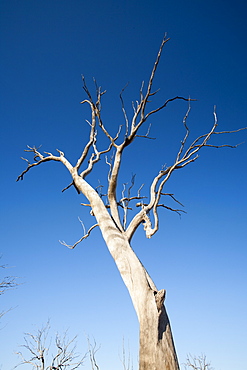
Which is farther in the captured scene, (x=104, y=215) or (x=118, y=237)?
(x=104, y=215)

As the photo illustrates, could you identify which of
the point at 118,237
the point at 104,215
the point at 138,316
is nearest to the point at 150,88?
the point at 104,215

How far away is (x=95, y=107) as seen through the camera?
539 centimetres

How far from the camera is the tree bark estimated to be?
260 centimetres

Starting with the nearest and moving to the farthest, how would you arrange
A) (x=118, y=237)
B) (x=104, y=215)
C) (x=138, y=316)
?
(x=138, y=316) → (x=118, y=237) → (x=104, y=215)

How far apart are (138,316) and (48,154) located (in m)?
3.99

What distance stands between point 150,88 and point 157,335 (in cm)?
345

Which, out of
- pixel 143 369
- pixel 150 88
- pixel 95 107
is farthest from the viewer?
pixel 95 107

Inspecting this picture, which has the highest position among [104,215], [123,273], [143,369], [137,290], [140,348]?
[104,215]

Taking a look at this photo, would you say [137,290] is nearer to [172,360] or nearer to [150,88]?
[172,360]

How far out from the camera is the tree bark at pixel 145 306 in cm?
260

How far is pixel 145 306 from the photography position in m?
2.89

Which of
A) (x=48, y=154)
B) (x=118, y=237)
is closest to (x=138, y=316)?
(x=118, y=237)

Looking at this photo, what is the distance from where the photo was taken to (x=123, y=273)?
329 centimetres

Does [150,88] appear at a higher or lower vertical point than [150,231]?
higher
